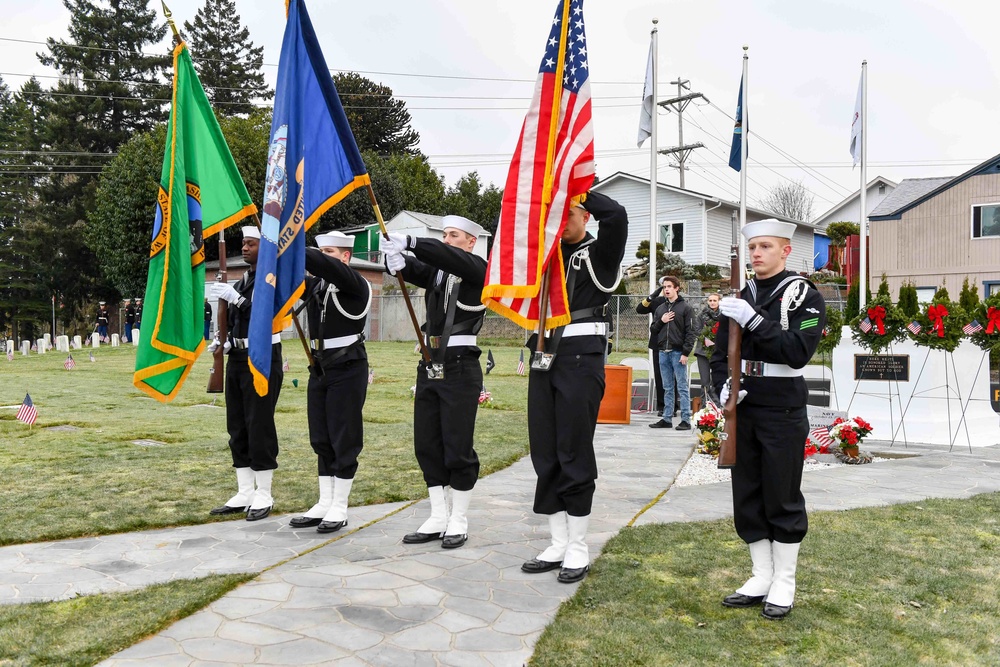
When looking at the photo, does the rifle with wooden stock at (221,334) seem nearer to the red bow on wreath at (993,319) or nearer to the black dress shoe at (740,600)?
the black dress shoe at (740,600)

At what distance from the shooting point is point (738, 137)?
55.8ft

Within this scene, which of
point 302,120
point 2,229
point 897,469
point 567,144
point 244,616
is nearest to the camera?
point 244,616

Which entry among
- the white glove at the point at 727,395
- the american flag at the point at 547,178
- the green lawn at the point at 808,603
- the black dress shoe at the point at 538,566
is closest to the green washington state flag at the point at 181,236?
the american flag at the point at 547,178

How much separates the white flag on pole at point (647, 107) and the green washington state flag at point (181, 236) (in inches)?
417

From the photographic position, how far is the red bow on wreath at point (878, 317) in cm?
1128

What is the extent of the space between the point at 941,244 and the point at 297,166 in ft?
105

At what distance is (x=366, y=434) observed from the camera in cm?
1163

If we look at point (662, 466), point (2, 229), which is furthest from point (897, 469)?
point (2, 229)

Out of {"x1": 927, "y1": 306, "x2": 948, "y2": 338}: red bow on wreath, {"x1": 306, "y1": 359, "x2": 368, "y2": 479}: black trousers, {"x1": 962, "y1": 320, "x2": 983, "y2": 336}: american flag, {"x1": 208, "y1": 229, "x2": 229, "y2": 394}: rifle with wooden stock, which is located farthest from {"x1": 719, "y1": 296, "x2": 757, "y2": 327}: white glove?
{"x1": 962, "y1": 320, "x2": 983, "y2": 336}: american flag

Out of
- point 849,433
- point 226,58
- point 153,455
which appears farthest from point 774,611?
point 226,58

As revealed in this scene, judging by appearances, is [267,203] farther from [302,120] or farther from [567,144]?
[567,144]

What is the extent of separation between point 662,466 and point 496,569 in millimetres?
4417

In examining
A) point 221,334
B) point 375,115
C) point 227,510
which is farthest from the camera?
point 375,115

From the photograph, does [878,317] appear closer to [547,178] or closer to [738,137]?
[738,137]
